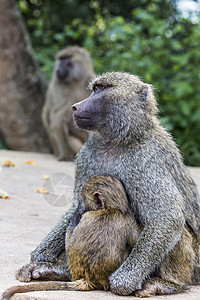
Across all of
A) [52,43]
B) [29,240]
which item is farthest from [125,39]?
[29,240]

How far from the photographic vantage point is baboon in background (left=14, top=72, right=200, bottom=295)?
9.57 ft

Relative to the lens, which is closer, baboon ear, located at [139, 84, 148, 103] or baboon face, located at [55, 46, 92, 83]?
baboon ear, located at [139, 84, 148, 103]

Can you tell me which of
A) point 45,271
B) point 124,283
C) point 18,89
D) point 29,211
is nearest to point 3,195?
point 29,211

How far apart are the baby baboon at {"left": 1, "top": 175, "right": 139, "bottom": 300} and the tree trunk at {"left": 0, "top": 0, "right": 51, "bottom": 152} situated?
6.49m

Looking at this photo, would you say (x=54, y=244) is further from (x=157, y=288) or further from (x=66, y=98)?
(x=66, y=98)

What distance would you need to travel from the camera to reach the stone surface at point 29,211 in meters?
2.92

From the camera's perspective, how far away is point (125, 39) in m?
9.38

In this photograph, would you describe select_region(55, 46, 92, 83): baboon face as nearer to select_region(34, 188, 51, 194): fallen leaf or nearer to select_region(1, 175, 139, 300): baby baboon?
select_region(34, 188, 51, 194): fallen leaf

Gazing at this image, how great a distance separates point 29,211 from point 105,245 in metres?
2.04

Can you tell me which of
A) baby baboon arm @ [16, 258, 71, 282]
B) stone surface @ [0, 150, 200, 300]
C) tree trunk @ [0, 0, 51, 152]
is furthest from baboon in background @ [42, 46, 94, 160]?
baby baboon arm @ [16, 258, 71, 282]

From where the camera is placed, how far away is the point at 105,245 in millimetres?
2900

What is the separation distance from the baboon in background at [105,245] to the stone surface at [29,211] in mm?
89

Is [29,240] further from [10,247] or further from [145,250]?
[145,250]

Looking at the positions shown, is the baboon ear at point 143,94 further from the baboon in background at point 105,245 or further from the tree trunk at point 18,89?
the tree trunk at point 18,89
